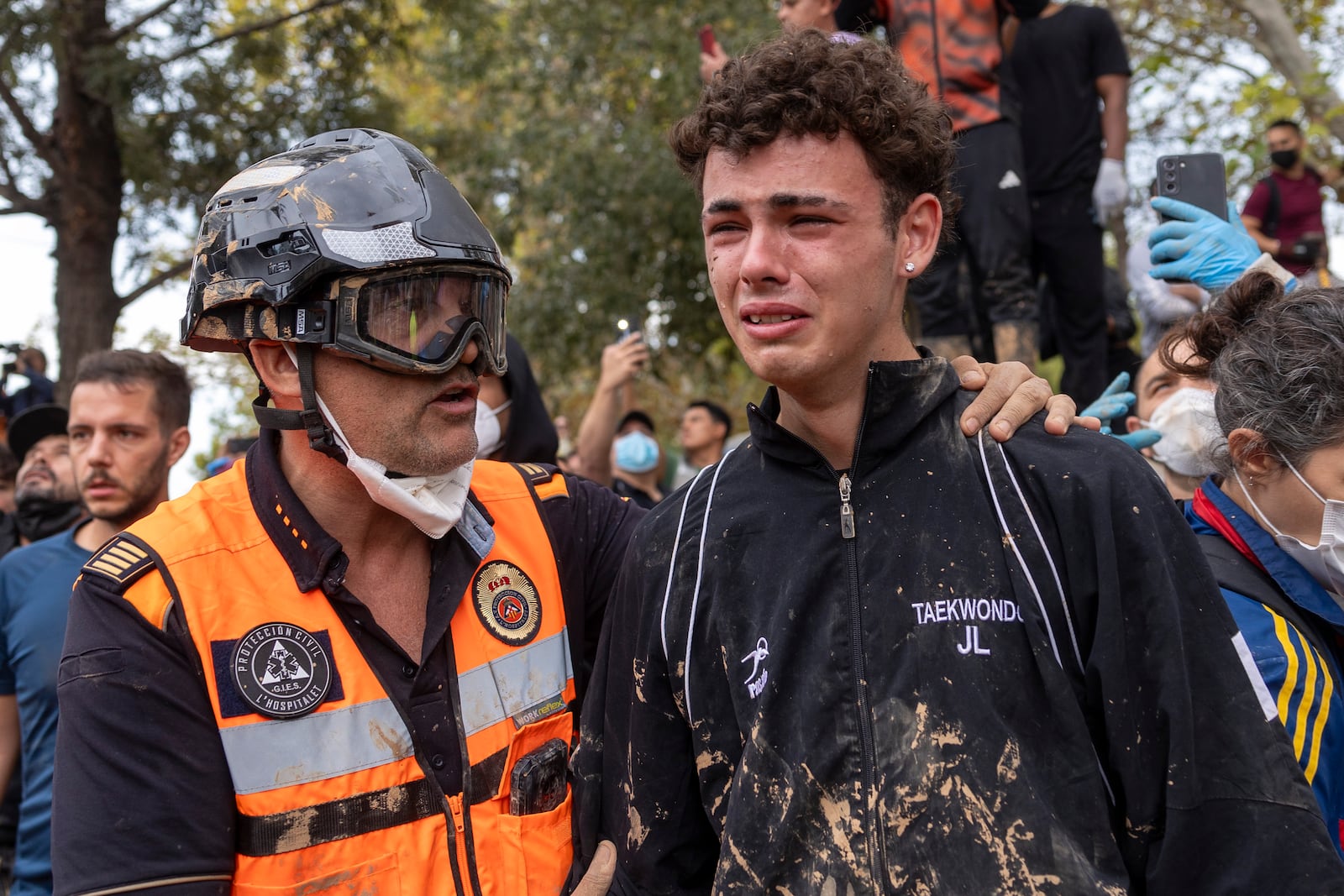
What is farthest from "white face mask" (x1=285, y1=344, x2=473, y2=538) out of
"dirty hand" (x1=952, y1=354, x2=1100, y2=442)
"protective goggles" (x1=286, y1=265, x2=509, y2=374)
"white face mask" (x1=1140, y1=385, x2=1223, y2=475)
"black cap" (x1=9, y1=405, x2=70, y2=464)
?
"black cap" (x1=9, y1=405, x2=70, y2=464)

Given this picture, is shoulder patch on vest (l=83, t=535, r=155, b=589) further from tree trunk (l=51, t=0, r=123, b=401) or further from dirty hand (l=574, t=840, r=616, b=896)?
tree trunk (l=51, t=0, r=123, b=401)

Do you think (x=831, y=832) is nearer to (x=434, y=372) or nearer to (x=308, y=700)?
(x=308, y=700)

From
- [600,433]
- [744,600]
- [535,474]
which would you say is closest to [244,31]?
[600,433]

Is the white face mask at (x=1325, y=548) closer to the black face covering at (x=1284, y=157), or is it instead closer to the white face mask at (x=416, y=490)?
the white face mask at (x=416, y=490)

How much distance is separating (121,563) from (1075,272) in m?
4.80

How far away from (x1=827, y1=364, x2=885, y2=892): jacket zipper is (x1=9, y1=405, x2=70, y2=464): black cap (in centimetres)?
628

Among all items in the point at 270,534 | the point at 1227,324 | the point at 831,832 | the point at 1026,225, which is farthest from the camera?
the point at 1026,225

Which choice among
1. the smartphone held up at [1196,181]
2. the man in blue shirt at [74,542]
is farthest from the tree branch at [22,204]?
the smartphone held up at [1196,181]

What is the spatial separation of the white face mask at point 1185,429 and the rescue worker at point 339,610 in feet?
7.43

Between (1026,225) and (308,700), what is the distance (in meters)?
3.94

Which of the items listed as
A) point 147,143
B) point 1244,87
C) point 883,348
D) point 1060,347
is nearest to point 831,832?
point 883,348

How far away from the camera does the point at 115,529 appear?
4828 millimetres

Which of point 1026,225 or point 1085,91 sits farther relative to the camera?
point 1085,91

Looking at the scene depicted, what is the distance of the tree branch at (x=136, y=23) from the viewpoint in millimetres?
12164
